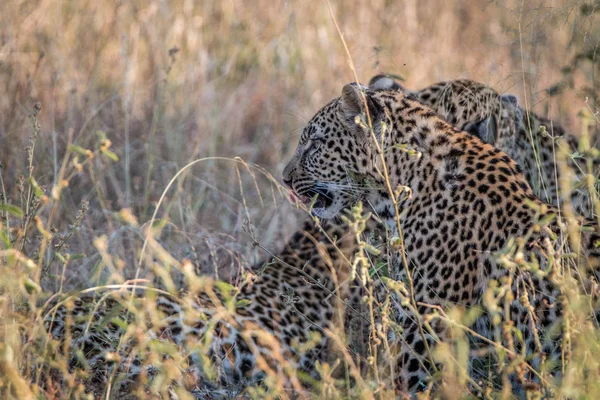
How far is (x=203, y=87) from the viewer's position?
33.9ft

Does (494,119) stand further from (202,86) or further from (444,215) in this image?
(202,86)

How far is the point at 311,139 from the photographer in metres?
6.26

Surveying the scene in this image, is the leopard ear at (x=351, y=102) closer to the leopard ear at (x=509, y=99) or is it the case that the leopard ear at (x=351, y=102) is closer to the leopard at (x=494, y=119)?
the leopard at (x=494, y=119)

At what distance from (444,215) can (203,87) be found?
5.55 metres

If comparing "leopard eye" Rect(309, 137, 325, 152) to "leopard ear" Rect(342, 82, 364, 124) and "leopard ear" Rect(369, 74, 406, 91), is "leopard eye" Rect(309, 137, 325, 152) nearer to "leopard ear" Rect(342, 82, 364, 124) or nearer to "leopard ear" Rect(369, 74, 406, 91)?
"leopard ear" Rect(342, 82, 364, 124)

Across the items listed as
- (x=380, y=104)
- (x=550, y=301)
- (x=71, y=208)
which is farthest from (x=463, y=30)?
(x=550, y=301)

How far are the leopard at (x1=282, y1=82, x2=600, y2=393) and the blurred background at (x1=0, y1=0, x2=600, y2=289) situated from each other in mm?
1653

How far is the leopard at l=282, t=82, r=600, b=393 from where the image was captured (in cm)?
479

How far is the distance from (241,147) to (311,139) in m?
3.94

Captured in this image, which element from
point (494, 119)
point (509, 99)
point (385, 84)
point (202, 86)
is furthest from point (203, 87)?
point (494, 119)

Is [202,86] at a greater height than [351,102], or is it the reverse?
[351,102]

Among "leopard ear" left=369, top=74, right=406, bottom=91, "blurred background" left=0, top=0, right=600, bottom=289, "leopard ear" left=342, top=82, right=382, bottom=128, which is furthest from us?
"blurred background" left=0, top=0, right=600, bottom=289

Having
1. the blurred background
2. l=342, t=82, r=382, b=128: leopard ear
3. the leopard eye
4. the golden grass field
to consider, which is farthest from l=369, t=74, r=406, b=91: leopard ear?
l=342, t=82, r=382, b=128: leopard ear

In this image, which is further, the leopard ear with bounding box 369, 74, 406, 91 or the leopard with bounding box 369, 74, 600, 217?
the leopard ear with bounding box 369, 74, 406, 91
